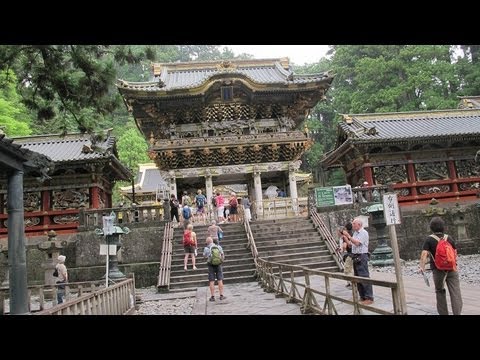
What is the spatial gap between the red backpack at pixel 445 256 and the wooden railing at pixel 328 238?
7539mm

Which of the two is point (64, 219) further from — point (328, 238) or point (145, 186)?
point (145, 186)

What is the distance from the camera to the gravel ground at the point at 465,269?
1049 cm

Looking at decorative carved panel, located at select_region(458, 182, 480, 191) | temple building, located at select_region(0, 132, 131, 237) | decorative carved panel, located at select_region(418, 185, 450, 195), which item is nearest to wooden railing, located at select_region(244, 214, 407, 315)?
decorative carved panel, located at select_region(418, 185, 450, 195)

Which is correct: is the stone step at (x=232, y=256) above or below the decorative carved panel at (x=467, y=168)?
below

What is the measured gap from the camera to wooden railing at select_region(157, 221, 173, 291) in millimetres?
12281

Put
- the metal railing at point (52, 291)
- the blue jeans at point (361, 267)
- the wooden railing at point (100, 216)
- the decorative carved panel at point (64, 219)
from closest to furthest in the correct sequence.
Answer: the blue jeans at point (361, 267), the metal railing at point (52, 291), the wooden railing at point (100, 216), the decorative carved panel at point (64, 219)

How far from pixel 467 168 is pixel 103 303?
718 inches

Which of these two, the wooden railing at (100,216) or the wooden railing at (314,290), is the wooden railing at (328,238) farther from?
the wooden railing at (100,216)

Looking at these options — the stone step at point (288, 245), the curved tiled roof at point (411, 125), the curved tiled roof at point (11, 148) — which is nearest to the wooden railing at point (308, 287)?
the stone step at point (288, 245)

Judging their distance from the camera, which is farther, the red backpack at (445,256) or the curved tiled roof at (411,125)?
the curved tiled roof at (411,125)

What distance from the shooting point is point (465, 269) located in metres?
12.4

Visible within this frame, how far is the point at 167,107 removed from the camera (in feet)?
67.9

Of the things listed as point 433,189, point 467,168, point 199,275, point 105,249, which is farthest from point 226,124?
point 105,249

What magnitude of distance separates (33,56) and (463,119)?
20660 mm
